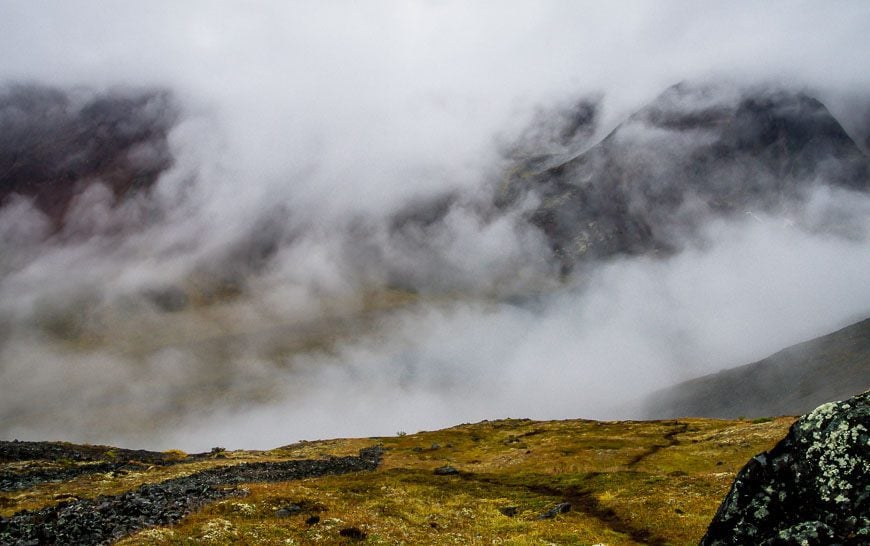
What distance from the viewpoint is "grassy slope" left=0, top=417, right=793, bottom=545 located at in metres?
33.1

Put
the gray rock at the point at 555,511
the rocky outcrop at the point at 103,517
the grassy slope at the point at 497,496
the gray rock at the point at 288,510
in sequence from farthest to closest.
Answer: the gray rock at the point at 555,511 < the gray rock at the point at 288,510 < the grassy slope at the point at 497,496 < the rocky outcrop at the point at 103,517

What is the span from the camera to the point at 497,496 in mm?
55156

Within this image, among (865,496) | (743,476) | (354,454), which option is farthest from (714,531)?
(354,454)

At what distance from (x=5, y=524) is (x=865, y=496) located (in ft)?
128

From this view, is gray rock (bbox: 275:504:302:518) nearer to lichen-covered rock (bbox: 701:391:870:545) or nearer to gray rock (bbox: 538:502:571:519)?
gray rock (bbox: 538:502:571:519)

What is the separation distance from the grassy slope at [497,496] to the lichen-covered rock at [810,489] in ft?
77.9

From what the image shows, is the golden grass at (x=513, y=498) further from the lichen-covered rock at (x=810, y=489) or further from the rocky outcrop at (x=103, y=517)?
the lichen-covered rock at (x=810, y=489)

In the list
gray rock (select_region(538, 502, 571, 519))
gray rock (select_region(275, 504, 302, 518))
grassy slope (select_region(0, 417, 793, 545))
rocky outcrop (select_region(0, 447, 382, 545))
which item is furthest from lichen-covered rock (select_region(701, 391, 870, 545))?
gray rock (select_region(538, 502, 571, 519))

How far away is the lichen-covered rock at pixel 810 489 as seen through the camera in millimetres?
10141

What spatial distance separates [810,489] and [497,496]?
48.3m

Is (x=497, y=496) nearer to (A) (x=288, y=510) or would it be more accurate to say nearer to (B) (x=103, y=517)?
(A) (x=288, y=510)

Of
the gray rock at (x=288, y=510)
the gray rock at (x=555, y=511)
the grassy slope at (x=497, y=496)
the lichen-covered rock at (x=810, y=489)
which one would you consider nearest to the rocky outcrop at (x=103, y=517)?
the grassy slope at (x=497, y=496)

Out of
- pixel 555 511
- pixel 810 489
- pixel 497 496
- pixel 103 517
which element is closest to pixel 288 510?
pixel 103 517

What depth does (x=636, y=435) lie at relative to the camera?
11050cm
